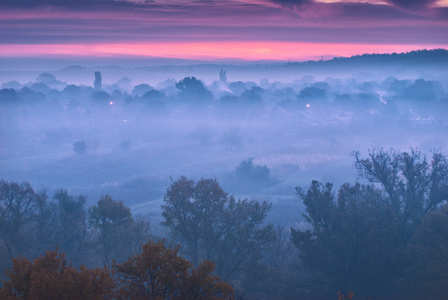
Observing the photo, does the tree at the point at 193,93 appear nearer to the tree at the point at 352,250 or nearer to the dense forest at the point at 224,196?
the dense forest at the point at 224,196

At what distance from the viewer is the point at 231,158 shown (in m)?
72.1

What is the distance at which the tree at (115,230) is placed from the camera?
92.8 ft

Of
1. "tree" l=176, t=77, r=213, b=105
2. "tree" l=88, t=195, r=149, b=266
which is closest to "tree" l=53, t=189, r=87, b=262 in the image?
"tree" l=88, t=195, r=149, b=266

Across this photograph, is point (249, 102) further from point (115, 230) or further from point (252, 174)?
point (115, 230)

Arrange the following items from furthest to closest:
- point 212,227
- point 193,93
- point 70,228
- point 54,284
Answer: point 193,93 < point 70,228 < point 212,227 < point 54,284

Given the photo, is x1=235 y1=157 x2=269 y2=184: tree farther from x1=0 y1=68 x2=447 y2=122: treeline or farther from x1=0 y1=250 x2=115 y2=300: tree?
x1=0 y1=68 x2=447 y2=122: treeline

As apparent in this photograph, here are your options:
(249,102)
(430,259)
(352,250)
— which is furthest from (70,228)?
(249,102)

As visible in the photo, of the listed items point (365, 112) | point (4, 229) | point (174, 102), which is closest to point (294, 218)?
point (4, 229)

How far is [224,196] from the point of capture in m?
26.4

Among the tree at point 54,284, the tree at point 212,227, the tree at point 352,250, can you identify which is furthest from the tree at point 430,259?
the tree at point 54,284

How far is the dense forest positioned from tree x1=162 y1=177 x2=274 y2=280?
10 centimetres

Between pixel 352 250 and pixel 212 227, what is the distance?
28.2ft

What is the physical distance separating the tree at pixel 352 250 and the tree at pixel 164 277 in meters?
12.8

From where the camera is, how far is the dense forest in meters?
21.1
